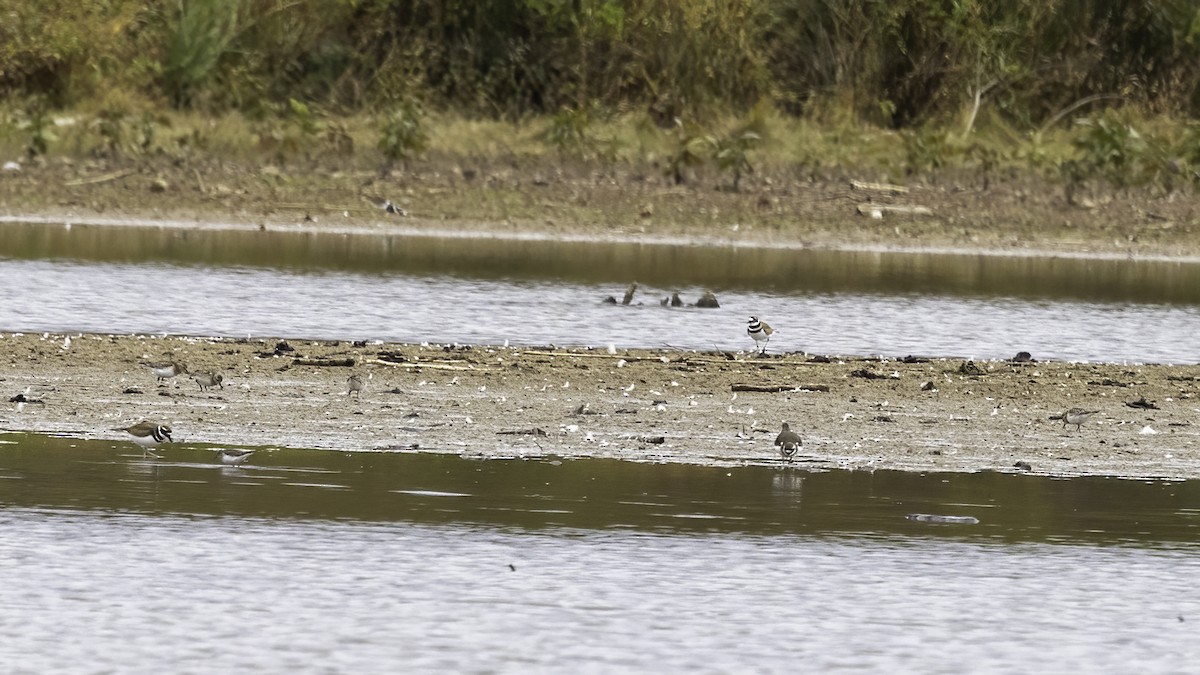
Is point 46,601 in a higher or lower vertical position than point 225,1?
lower

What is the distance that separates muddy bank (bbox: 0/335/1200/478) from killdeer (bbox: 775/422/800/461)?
73 mm

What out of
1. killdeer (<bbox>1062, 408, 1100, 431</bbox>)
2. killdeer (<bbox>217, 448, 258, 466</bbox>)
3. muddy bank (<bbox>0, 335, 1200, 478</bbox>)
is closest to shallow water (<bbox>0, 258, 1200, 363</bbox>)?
muddy bank (<bbox>0, 335, 1200, 478</bbox>)

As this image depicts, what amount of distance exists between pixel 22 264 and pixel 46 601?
13.4 m

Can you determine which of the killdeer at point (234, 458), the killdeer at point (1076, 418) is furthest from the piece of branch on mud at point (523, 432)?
the killdeer at point (1076, 418)

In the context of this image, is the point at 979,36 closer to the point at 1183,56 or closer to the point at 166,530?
the point at 1183,56

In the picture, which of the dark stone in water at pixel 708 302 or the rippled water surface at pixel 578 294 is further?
the dark stone in water at pixel 708 302

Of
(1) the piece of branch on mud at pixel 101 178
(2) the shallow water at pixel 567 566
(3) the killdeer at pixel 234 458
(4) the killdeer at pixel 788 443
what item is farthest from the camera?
(1) the piece of branch on mud at pixel 101 178

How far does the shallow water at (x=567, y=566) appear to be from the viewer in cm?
766

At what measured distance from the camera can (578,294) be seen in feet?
66.0

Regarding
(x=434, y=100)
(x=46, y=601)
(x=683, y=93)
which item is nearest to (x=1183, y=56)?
(x=683, y=93)

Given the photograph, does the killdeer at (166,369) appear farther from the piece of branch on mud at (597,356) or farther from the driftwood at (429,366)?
the piece of branch on mud at (597,356)

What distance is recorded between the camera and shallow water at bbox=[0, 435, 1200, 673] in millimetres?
7656

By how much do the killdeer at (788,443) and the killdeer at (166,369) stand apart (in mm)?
3757

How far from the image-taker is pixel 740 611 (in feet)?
27.2
